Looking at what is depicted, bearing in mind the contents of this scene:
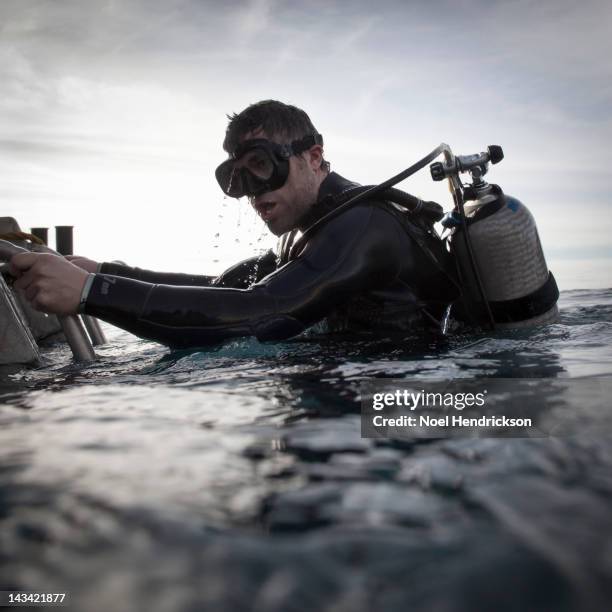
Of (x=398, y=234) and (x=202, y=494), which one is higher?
(x=398, y=234)

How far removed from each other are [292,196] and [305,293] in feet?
3.66

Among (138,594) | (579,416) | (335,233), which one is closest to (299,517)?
(138,594)

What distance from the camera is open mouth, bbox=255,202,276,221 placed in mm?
3547

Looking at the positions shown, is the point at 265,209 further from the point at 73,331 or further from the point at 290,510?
the point at 290,510

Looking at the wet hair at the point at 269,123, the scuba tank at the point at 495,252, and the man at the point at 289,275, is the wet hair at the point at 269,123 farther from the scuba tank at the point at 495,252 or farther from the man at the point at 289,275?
the scuba tank at the point at 495,252

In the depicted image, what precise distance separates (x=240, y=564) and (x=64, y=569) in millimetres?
262

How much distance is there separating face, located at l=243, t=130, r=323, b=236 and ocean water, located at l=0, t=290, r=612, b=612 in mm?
1879

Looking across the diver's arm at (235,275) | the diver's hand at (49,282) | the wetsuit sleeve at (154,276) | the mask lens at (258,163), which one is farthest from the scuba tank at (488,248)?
the wetsuit sleeve at (154,276)

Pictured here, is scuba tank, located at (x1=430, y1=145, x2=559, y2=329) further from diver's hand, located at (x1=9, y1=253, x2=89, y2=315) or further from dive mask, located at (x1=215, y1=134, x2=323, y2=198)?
diver's hand, located at (x1=9, y1=253, x2=89, y2=315)

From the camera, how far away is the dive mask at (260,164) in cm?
342

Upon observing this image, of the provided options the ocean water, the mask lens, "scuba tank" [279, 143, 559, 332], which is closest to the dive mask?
the mask lens

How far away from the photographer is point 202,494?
42.3 inches

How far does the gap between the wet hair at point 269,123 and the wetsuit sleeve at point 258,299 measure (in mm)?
1017

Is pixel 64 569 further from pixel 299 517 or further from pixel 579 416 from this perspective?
pixel 579 416
